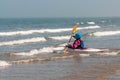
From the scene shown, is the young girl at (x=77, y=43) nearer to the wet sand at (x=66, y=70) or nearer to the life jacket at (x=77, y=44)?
the life jacket at (x=77, y=44)

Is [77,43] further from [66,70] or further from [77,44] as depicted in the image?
[66,70]

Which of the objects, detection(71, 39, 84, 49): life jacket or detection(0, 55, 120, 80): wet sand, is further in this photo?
detection(71, 39, 84, 49): life jacket

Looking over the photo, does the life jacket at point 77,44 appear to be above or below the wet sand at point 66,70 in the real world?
below

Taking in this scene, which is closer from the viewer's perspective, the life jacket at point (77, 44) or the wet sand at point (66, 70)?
the wet sand at point (66, 70)

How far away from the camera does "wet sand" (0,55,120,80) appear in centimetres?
1406

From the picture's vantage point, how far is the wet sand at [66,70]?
46.1ft

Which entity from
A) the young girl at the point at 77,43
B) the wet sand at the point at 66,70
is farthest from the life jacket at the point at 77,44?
the wet sand at the point at 66,70

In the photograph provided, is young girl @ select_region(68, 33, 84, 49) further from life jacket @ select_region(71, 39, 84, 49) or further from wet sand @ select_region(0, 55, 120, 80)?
wet sand @ select_region(0, 55, 120, 80)

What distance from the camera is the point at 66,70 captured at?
15711mm

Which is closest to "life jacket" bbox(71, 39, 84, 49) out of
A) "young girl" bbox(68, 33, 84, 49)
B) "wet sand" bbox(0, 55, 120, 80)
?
"young girl" bbox(68, 33, 84, 49)

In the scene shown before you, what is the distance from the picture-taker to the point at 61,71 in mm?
15469

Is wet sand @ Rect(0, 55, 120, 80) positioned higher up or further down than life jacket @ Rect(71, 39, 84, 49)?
higher up

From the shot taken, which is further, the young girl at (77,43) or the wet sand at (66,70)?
the young girl at (77,43)

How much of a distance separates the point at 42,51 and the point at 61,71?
8.74 meters
